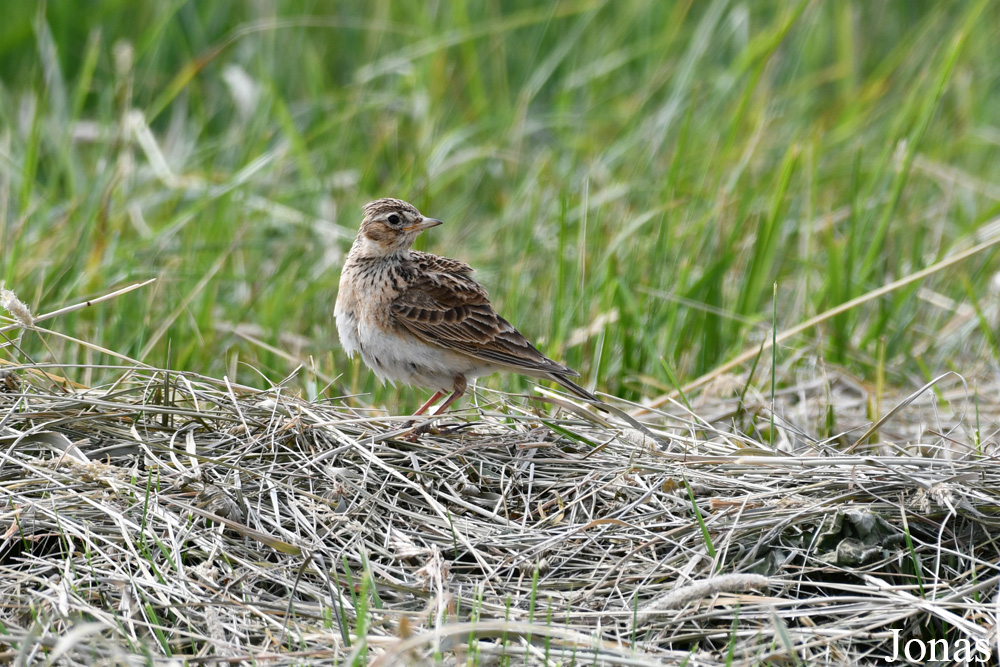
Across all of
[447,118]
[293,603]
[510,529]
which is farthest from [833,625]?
[447,118]

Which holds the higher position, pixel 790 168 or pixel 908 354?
pixel 790 168

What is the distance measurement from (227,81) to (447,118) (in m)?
1.92

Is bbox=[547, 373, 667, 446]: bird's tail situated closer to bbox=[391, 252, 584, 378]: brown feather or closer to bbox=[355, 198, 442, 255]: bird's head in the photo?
bbox=[391, 252, 584, 378]: brown feather

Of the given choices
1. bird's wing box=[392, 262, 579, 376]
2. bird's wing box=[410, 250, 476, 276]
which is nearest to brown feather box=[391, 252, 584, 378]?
bird's wing box=[392, 262, 579, 376]

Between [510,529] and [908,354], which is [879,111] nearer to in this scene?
[908,354]

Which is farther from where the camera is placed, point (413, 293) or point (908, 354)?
point (908, 354)

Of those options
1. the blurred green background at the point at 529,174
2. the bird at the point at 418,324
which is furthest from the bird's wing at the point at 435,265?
the blurred green background at the point at 529,174

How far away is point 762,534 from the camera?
12.8 ft

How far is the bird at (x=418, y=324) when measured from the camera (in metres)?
5.13

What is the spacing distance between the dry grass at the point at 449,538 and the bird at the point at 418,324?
1.43ft

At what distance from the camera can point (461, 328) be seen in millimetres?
5156

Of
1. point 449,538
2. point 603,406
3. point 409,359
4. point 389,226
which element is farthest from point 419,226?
point 449,538

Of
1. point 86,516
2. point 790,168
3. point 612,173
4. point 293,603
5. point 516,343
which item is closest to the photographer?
point 293,603

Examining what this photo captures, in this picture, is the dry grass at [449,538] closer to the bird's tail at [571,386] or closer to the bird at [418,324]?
the bird's tail at [571,386]
